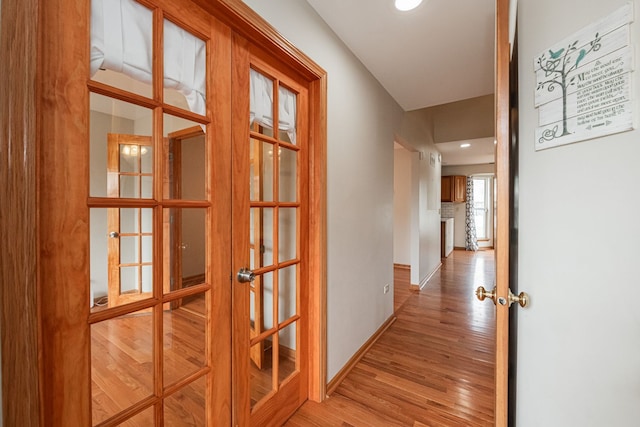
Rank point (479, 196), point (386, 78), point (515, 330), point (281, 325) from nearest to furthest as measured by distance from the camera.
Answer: point (515, 330) → point (281, 325) → point (386, 78) → point (479, 196)

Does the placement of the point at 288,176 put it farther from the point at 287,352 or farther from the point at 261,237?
the point at 287,352

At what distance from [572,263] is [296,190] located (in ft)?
4.25

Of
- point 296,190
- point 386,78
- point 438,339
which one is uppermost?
point 386,78

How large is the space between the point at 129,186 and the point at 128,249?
0.22 metres

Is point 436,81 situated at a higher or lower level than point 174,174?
higher

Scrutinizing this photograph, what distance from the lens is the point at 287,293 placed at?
1.60 metres

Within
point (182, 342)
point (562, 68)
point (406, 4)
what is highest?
point (406, 4)

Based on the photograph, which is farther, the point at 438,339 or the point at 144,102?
the point at 438,339

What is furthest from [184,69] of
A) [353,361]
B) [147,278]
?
[353,361]

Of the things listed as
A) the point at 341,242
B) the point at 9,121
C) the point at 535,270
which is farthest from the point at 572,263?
the point at 9,121

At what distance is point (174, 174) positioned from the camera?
1.03 m

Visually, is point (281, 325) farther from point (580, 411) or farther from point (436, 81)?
point (436, 81)

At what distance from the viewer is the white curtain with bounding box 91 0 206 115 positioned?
80 centimetres

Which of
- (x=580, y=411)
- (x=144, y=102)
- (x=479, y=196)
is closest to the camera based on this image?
(x=580, y=411)
